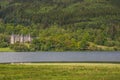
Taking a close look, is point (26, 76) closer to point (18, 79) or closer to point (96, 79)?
point (18, 79)

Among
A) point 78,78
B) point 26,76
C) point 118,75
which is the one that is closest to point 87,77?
point 78,78

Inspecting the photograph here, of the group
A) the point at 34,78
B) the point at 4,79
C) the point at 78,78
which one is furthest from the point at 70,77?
the point at 4,79

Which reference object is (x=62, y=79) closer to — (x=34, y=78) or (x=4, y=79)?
(x=34, y=78)

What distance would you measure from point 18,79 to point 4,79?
2.63 metres

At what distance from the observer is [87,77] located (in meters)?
72.9

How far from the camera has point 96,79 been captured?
6931 cm

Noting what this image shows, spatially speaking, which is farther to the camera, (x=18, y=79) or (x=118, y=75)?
(x=118, y=75)

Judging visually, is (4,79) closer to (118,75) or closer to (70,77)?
(70,77)

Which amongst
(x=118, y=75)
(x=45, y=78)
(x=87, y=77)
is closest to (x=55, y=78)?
(x=45, y=78)

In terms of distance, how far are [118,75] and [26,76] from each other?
19.0 metres

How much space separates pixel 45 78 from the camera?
71.6m

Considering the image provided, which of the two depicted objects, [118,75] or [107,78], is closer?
[107,78]

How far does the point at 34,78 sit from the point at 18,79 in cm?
309

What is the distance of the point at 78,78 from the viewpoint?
71625 millimetres
